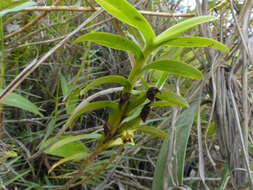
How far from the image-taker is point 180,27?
330 millimetres

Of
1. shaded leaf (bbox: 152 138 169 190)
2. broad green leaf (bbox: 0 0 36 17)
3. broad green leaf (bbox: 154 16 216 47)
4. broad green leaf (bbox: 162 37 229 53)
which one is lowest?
shaded leaf (bbox: 152 138 169 190)

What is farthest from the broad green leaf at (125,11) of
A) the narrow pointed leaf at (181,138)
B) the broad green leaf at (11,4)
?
the narrow pointed leaf at (181,138)

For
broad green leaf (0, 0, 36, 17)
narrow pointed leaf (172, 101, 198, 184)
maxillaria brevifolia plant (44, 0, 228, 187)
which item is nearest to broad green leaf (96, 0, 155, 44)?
maxillaria brevifolia plant (44, 0, 228, 187)

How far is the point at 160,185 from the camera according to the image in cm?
46

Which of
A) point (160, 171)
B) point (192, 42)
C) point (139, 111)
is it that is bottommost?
point (160, 171)

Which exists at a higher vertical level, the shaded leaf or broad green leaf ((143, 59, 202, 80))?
broad green leaf ((143, 59, 202, 80))

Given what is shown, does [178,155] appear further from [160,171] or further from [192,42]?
[192,42]

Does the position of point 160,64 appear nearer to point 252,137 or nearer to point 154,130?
point 154,130

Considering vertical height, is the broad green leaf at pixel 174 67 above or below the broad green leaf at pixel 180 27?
below

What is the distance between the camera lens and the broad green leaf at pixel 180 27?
325 mm

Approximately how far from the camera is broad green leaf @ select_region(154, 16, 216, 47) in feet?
1.07

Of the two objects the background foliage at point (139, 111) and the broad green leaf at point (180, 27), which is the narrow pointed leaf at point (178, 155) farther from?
the broad green leaf at point (180, 27)

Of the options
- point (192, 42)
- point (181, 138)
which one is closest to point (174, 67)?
point (192, 42)

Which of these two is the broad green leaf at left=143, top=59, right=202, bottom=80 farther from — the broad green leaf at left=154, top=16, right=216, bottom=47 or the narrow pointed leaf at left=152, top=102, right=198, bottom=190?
the narrow pointed leaf at left=152, top=102, right=198, bottom=190
